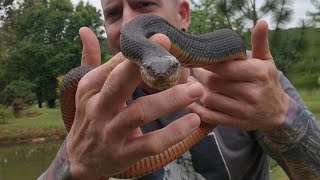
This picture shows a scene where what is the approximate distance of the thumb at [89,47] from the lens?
2535 millimetres

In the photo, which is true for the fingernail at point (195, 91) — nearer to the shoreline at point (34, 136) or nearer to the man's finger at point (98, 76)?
the man's finger at point (98, 76)

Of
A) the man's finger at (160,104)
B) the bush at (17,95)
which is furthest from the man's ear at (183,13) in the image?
the bush at (17,95)

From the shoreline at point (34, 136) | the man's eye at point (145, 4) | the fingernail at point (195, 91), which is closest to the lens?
the fingernail at point (195, 91)

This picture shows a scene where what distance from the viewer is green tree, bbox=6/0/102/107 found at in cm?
4384

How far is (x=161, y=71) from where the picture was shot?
2.03 metres

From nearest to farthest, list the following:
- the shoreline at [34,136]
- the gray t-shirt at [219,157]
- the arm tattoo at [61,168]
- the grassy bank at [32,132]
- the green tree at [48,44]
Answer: the arm tattoo at [61,168]
the gray t-shirt at [219,157]
the shoreline at [34,136]
the grassy bank at [32,132]
the green tree at [48,44]

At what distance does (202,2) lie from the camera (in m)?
31.2

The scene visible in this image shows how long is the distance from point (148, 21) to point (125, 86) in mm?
735

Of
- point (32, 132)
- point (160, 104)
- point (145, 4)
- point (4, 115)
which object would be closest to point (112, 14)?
point (145, 4)

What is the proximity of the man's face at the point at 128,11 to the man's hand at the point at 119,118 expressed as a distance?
45.2 inches

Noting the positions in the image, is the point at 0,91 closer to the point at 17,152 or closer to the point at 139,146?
the point at 17,152

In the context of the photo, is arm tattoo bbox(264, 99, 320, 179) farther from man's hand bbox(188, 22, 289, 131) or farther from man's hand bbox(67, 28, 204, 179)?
man's hand bbox(67, 28, 204, 179)

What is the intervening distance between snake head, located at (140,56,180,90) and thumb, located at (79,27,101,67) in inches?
23.3

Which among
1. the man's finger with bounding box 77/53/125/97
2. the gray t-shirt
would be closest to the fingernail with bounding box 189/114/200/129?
the man's finger with bounding box 77/53/125/97
